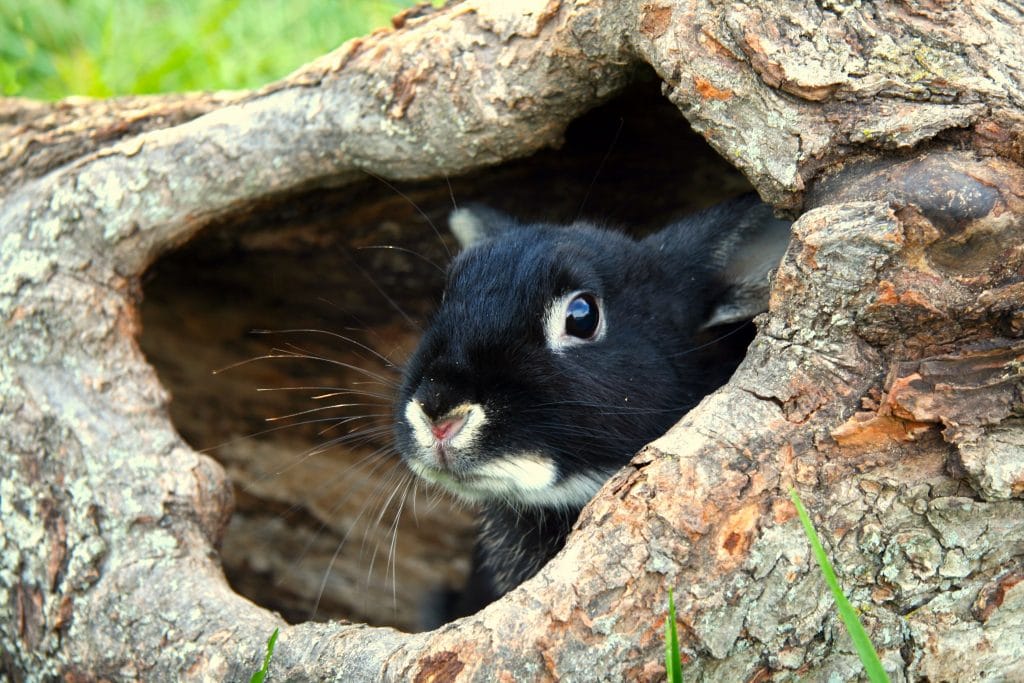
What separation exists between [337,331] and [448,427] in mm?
2004

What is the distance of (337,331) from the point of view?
181 inches

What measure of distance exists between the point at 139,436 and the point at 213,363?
123cm

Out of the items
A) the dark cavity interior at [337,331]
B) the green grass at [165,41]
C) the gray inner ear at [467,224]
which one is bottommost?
the dark cavity interior at [337,331]

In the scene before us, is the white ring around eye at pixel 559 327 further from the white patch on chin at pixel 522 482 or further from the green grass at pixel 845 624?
the green grass at pixel 845 624

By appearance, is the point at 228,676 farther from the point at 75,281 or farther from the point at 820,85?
the point at 820,85

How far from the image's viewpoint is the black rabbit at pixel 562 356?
9.05 feet

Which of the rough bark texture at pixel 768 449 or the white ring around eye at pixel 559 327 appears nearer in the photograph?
the rough bark texture at pixel 768 449

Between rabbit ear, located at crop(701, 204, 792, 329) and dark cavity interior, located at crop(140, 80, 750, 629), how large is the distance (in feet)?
1.93

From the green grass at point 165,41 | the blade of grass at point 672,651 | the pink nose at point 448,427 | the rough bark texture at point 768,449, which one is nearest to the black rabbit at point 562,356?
the pink nose at point 448,427

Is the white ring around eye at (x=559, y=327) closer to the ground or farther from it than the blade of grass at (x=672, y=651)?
farther from it

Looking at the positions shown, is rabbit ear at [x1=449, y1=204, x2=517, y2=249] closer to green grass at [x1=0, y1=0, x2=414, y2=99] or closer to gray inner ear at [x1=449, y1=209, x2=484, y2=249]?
gray inner ear at [x1=449, y1=209, x2=484, y2=249]

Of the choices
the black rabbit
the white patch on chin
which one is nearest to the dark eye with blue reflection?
the black rabbit

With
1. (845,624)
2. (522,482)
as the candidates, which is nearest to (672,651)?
(845,624)

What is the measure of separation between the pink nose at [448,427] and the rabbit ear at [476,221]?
110 centimetres
